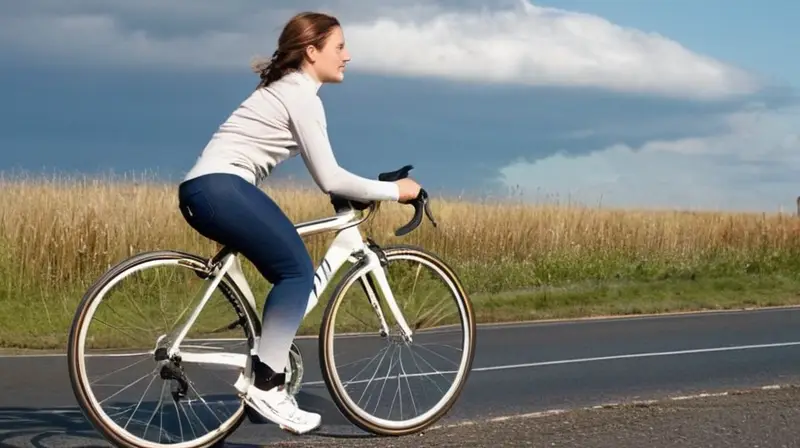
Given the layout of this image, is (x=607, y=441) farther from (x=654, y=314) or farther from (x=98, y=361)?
(x=654, y=314)

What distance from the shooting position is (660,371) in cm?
1038

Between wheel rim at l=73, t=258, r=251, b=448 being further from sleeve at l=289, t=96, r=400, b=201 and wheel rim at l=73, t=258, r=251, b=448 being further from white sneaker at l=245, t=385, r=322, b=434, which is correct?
sleeve at l=289, t=96, r=400, b=201

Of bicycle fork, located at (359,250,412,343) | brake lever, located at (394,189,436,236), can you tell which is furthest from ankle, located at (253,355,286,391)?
brake lever, located at (394,189,436,236)

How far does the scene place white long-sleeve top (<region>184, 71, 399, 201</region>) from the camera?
5738 mm

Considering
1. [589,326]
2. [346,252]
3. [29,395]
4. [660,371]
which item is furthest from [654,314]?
[346,252]

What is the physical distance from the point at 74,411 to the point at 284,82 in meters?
2.94

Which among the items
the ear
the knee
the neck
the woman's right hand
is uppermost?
the ear

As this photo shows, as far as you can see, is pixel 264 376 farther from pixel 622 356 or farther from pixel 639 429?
pixel 622 356

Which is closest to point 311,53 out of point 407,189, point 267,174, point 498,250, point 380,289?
point 267,174

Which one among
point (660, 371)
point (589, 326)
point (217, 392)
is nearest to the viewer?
point (217, 392)

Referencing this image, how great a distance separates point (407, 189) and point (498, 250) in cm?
1786

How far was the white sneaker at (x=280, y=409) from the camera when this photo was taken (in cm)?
586

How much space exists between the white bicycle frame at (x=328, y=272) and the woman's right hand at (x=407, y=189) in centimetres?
16

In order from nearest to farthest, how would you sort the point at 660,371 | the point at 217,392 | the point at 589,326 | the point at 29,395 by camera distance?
the point at 217,392
the point at 29,395
the point at 660,371
the point at 589,326
